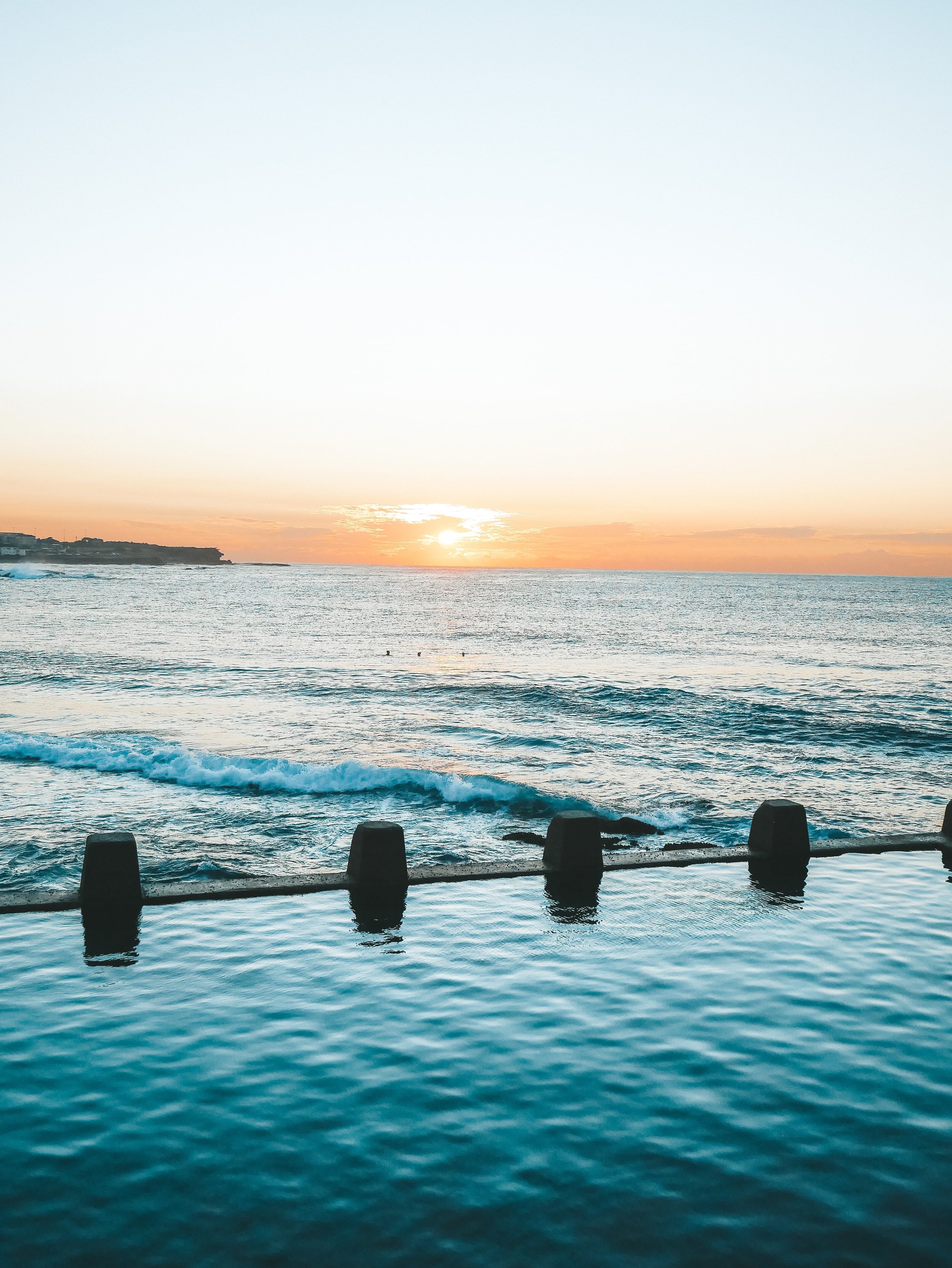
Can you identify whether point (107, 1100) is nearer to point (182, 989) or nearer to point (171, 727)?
point (182, 989)

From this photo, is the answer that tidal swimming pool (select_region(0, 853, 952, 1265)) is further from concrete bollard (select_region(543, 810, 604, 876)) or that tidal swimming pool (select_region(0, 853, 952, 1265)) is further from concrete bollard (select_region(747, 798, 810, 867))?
concrete bollard (select_region(747, 798, 810, 867))

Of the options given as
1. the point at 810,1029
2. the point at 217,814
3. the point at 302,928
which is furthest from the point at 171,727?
the point at 810,1029

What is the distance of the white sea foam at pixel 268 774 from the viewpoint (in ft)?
76.3

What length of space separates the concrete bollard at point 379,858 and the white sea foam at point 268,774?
10016mm

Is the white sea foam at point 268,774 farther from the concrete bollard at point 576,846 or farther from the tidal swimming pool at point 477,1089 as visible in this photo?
the tidal swimming pool at point 477,1089

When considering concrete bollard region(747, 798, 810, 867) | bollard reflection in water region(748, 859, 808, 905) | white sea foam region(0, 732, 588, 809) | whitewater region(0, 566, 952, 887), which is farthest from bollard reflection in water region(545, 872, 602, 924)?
white sea foam region(0, 732, 588, 809)

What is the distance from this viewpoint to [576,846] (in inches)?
528

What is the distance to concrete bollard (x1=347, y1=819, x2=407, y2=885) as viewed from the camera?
41.2 ft

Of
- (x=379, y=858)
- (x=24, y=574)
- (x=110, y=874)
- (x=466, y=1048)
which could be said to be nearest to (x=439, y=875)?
(x=379, y=858)

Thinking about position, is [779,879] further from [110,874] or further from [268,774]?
[268,774]

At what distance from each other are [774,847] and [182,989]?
28.2 feet

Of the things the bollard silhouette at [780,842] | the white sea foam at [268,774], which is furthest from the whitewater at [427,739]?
the bollard silhouette at [780,842]

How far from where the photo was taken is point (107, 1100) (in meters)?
7.21

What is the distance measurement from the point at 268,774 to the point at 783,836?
14.1 metres
